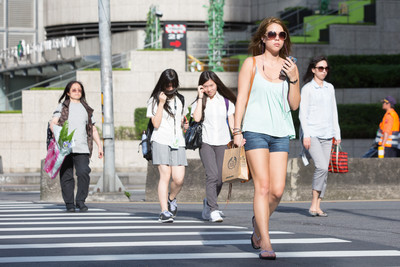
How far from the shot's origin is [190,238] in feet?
30.3

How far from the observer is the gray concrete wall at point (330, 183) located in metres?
15.1

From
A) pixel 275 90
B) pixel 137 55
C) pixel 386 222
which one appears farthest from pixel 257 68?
pixel 137 55

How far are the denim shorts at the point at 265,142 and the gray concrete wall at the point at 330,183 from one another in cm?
723

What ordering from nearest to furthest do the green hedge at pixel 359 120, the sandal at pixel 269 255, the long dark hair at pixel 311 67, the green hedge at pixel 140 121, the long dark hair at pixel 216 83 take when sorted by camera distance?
1. the sandal at pixel 269 255
2. the long dark hair at pixel 216 83
3. the long dark hair at pixel 311 67
4. the green hedge at pixel 359 120
5. the green hedge at pixel 140 121

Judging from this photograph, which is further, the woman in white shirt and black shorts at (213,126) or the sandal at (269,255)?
the woman in white shirt and black shorts at (213,126)

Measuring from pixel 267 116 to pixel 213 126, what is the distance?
381cm

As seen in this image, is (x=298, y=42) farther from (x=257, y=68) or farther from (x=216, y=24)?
(x=257, y=68)

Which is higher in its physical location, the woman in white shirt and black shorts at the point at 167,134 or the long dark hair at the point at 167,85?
the long dark hair at the point at 167,85

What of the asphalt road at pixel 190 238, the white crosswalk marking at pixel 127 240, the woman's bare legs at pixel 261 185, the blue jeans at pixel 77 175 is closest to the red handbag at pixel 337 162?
the asphalt road at pixel 190 238

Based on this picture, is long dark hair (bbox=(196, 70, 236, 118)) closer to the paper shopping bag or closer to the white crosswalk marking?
the white crosswalk marking

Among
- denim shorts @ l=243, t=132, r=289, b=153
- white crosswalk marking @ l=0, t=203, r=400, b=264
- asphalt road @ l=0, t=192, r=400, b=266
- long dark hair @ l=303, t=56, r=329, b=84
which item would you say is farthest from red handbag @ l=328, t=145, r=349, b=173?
denim shorts @ l=243, t=132, r=289, b=153

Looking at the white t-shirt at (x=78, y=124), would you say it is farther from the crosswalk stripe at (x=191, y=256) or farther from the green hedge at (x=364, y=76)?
the green hedge at (x=364, y=76)

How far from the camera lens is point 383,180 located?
50.5 ft

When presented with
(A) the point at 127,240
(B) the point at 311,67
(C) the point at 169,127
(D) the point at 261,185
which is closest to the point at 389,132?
(B) the point at 311,67
